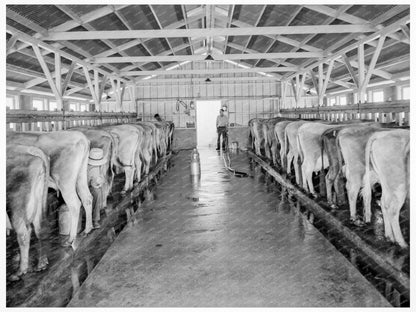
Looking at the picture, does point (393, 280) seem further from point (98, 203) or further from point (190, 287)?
point (98, 203)

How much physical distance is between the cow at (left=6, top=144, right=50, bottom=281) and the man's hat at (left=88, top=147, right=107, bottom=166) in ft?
5.42

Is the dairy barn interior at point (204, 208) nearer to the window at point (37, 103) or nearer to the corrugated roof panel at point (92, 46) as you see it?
the corrugated roof panel at point (92, 46)

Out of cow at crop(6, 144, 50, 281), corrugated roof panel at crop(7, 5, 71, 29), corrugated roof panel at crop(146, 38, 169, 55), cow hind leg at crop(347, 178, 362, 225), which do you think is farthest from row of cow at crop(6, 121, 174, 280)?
corrugated roof panel at crop(146, 38, 169, 55)

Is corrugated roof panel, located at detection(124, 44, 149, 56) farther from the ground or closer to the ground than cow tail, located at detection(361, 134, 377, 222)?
farther from the ground

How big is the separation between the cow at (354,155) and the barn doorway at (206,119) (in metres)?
20.0

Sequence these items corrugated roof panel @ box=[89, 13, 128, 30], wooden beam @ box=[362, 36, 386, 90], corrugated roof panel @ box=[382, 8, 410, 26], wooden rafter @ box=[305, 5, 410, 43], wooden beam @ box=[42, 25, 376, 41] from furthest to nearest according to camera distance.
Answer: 1. corrugated roof panel @ box=[89, 13, 128, 30]
2. wooden beam @ box=[362, 36, 386, 90]
3. wooden rafter @ box=[305, 5, 410, 43]
4. wooden beam @ box=[42, 25, 376, 41]
5. corrugated roof panel @ box=[382, 8, 410, 26]

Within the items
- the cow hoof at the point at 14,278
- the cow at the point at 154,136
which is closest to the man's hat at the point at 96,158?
the cow hoof at the point at 14,278

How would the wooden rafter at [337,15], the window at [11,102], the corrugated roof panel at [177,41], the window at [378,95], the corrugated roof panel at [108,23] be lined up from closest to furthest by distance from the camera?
the wooden rafter at [337,15] < the corrugated roof panel at [108,23] < the window at [11,102] < the corrugated roof panel at [177,41] < the window at [378,95]

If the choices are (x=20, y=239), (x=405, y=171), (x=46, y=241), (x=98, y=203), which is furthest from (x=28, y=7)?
(x=405, y=171)

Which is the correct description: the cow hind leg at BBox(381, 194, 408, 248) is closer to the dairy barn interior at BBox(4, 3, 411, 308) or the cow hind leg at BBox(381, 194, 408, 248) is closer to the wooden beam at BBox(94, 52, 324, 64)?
the dairy barn interior at BBox(4, 3, 411, 308)

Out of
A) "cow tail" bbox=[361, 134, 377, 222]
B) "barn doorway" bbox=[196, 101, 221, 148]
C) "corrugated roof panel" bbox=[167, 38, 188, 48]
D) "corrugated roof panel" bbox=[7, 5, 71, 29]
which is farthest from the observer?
"barn doorway" bbox=[196, 101, 221, 148]

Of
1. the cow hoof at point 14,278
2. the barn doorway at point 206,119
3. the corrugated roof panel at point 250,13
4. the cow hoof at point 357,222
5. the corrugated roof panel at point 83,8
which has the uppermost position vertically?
the corrugated roof panel at point 250,13

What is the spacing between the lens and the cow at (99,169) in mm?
5529

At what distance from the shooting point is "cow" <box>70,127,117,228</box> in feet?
18.1
